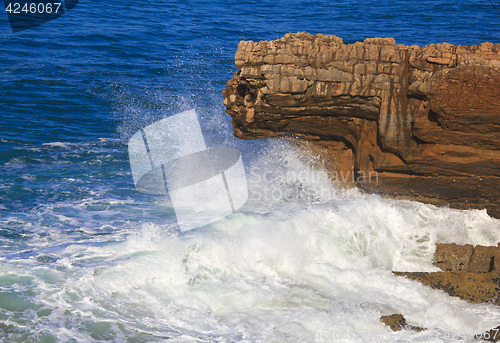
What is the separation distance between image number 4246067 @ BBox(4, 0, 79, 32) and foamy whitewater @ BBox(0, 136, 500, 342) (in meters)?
9.43

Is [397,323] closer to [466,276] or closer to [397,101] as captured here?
[466,276]

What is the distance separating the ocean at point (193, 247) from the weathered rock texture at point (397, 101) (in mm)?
469

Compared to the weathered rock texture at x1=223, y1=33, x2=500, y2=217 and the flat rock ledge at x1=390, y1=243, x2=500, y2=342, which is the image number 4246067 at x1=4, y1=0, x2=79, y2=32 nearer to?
the weathered rock texture at x1=223, y1=33, x2=500, y2=217

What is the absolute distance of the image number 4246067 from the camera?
13.2 meters

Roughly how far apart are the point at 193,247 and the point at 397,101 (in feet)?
8.45

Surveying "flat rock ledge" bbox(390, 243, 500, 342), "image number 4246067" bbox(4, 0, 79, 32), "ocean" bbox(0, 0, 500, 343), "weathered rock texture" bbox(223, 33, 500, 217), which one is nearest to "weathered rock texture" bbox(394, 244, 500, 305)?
"flat rock ledge" bbox(390, 243, 500, 342)

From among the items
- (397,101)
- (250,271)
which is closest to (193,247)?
(250,271)

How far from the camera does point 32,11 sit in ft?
45.6

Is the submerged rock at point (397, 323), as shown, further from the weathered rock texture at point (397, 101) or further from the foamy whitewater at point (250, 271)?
the weathered rock texture at point (397, 101)

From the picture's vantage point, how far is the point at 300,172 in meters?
6.02
